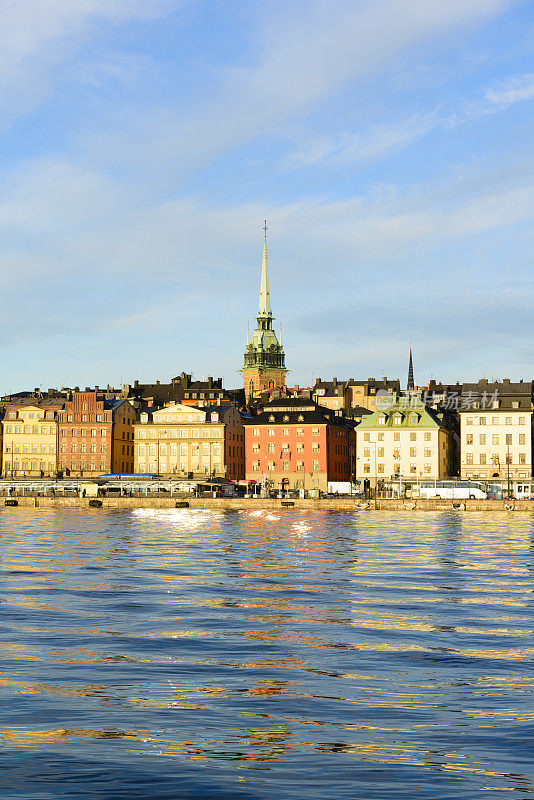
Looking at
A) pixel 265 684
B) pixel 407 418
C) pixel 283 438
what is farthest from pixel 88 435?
pixel 265 684

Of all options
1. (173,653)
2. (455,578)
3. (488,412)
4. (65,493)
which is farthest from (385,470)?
(173,653)

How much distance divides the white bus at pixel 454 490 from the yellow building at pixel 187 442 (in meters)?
33.0

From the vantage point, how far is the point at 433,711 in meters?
15.9

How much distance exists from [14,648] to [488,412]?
12703 cm

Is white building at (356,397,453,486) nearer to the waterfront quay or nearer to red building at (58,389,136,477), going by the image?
the waterfront quay

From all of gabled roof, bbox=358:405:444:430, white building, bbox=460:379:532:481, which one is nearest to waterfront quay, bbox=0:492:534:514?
gabled roof, bbox=358:405:444:430

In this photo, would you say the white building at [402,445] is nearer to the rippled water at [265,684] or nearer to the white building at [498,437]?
the white building at [498,437]

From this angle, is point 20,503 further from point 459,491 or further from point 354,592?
point 354,592

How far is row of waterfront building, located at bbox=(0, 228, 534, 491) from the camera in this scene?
143 m

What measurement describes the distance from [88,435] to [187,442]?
14854 millimetres

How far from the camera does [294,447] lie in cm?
14962

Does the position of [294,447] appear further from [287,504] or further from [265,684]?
[265,684]

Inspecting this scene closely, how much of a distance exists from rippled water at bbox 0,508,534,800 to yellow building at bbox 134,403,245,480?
4427 inches

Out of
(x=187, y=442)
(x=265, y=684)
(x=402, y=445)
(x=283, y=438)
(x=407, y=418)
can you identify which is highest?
(x=407, y=418)
